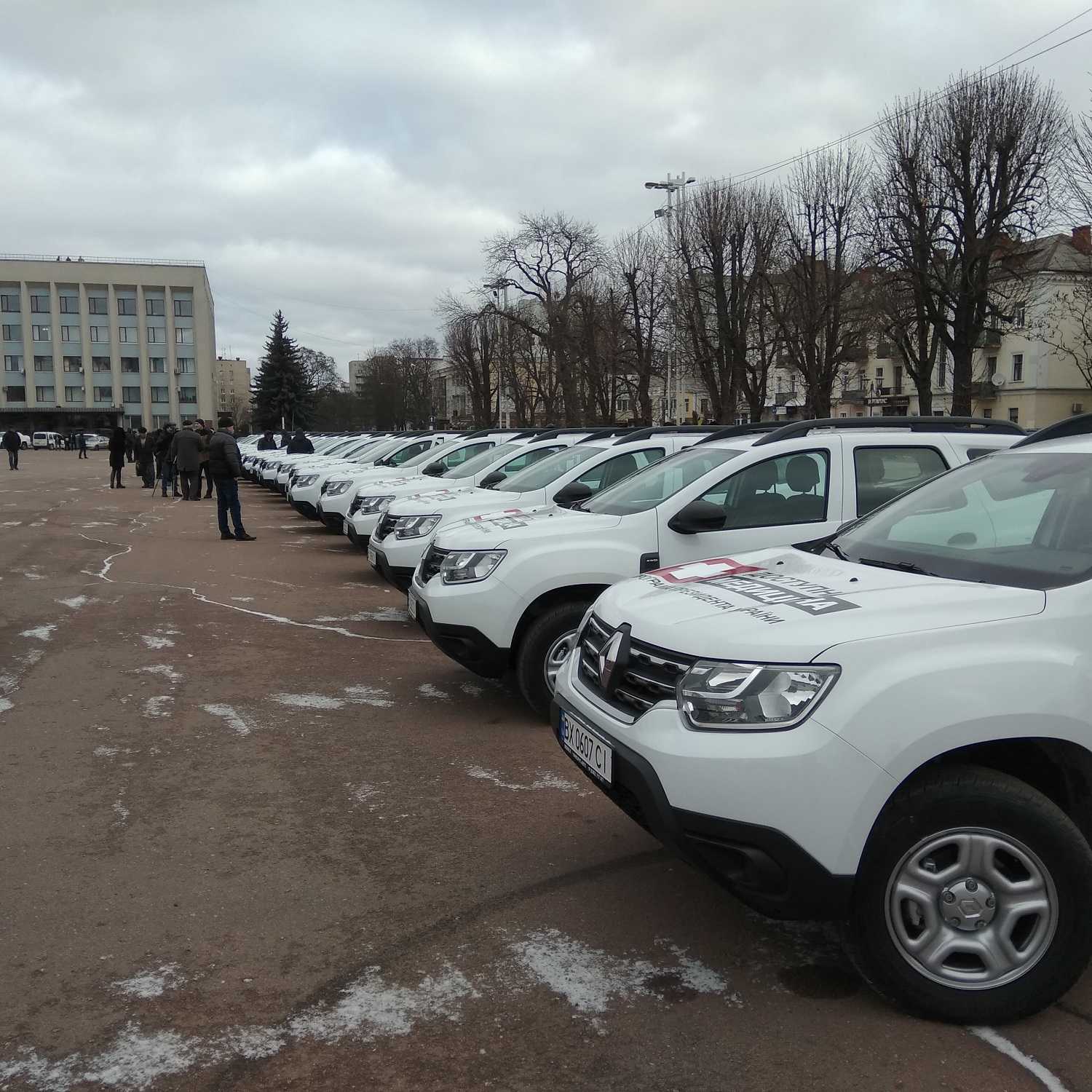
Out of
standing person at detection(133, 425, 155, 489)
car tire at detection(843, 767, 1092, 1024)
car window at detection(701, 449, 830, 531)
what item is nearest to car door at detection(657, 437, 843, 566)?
car window at detection(701, 449, 830, 531)

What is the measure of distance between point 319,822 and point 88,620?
18.6 ft

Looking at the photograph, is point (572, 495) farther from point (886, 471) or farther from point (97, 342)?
point (97, 342)

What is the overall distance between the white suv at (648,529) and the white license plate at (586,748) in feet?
6.85

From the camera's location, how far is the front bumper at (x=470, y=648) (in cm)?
612

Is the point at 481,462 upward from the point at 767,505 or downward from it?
upward

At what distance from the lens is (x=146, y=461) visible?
2970cm

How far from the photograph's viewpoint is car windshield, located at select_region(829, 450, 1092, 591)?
3355 millimetres

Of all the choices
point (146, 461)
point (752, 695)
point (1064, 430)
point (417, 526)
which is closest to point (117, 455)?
point (146, 461)

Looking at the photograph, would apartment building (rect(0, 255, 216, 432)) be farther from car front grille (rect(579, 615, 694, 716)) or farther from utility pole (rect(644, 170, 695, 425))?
car front grille (rect(579, 615, 694, 716))

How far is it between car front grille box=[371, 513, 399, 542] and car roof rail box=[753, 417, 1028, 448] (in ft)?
13.5

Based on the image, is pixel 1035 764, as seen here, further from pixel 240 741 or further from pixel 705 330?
pixel 705 330

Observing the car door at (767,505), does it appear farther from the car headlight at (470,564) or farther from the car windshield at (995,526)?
the car windshield at (995,526)

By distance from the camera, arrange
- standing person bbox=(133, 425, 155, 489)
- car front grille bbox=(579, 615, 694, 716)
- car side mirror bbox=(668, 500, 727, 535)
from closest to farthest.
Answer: car front grille bbox=(579, 615, 694, 716), car side mirror bbox=(668, 500, 727, 535), standing person bbox=(133, 425, 155, 489)

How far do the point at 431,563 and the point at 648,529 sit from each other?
4.91 feet
